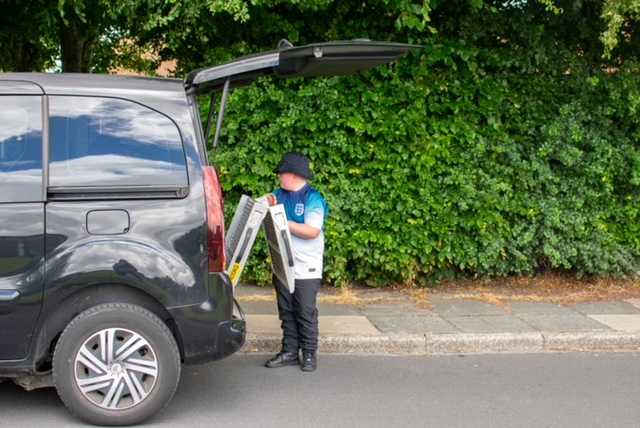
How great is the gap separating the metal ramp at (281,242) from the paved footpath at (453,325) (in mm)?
1037

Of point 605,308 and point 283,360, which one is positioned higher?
point 605,308

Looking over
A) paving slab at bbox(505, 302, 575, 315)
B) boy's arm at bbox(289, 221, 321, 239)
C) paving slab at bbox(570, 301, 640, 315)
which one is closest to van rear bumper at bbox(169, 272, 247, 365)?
boy's arm at bbox(289, 221, 321, 239)

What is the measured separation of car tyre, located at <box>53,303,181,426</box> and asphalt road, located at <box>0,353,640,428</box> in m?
0.21

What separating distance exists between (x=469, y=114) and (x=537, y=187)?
1.06 metres

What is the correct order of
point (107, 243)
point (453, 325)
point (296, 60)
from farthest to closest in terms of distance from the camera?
point (453, 325)
point (296, 60)
point (107, 243)

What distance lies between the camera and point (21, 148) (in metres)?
4.12

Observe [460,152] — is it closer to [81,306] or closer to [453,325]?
[453,325]

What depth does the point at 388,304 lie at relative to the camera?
23.6ft

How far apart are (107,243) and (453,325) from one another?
135 inches

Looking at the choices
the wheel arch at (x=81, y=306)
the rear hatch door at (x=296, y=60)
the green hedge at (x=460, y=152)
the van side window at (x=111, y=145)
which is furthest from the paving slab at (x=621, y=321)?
the van side window at (x=111, y=145)

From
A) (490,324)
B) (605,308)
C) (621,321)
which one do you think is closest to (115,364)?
(490,324)

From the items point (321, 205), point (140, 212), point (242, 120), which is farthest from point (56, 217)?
point (242, 120)

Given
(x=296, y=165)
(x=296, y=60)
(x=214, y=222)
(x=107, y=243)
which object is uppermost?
(x=296, y=60)

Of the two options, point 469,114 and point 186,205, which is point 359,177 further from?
point 186,205
